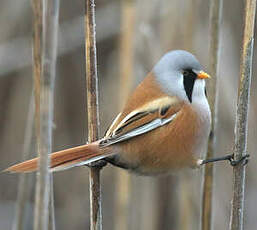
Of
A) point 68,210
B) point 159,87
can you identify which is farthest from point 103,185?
point 159,87

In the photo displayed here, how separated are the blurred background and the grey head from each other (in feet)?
1.91

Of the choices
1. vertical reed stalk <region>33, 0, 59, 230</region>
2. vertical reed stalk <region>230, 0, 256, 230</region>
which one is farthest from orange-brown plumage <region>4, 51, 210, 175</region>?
vertical reed stalk <region>33, 0, 59, 230</region>

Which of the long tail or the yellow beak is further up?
the yellow beak

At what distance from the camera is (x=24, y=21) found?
119 inches

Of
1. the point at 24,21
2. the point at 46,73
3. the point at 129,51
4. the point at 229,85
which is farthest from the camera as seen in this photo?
the point at 24,21

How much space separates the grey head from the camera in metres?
1.85

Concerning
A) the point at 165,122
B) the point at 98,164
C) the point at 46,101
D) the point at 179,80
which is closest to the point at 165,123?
the point at 165,122

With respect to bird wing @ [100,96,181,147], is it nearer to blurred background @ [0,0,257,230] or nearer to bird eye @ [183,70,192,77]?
bird eye @ [183,70,192,77]

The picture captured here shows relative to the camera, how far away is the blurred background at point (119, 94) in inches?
98.6

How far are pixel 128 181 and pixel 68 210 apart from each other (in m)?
0.81

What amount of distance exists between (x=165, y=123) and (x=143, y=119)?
0.30ft

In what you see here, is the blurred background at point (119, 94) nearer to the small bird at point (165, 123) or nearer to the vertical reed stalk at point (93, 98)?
the small bird at point (165, 123)

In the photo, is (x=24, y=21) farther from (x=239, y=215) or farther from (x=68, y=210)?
(x=239, y=215)

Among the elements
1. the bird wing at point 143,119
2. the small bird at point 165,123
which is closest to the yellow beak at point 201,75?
the small bird at point 165,123
